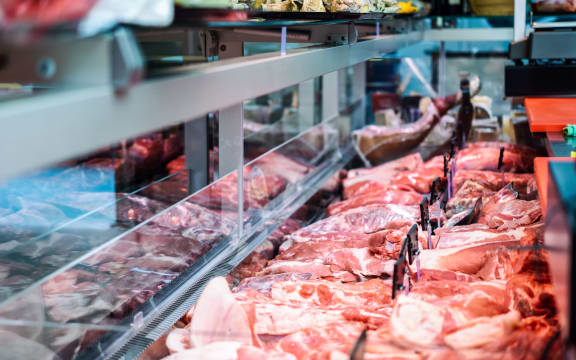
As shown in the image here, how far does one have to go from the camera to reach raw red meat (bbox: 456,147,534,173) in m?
3.75

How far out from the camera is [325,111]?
472 cm

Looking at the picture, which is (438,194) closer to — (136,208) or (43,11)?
(136,208)

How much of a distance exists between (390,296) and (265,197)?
3.94 feet

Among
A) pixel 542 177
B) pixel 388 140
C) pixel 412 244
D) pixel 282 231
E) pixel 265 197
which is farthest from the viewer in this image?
pixel 388 140

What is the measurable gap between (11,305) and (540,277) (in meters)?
1.29

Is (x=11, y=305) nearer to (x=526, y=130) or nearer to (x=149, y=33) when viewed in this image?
(x=149, y=33)

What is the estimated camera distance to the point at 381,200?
3414mm

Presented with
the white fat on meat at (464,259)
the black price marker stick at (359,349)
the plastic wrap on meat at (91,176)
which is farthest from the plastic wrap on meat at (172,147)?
the black price marker stick at (359,349)

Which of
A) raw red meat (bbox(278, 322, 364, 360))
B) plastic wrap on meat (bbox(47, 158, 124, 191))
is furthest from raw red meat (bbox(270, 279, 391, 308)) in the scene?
plastic wrap on meat (bbox(47, 158, 124, 191))

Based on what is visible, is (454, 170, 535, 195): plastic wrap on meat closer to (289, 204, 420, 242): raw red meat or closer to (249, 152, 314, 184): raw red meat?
(289, 204, 420, 242): raw red meat

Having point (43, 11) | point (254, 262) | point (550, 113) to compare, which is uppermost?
point (43, 11)

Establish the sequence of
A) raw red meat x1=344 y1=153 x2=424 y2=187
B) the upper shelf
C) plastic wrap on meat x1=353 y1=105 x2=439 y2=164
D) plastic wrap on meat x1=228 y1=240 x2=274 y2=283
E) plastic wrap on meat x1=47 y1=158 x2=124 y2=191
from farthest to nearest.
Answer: plastic wrap on meat x1=353 y1=105 x2=439 y2=164, raw red meat x1=344 y1=153 x2=424 y2=187, plastic wrap on meat x1=47 y1=158 x2=124 y2=191, plastic wrap on meat x1=228 y1=240 x2=274 y2=283, the upper shelf

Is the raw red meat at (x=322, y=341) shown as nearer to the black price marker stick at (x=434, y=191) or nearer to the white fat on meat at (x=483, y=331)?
the white fat on meat at (x=483, y=331)

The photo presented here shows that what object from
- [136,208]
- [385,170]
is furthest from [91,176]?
[385,170]
